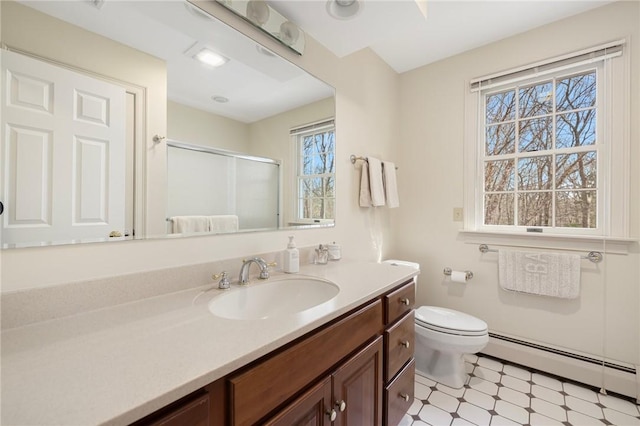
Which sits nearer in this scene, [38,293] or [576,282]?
[38,293]

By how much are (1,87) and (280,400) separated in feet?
3.40

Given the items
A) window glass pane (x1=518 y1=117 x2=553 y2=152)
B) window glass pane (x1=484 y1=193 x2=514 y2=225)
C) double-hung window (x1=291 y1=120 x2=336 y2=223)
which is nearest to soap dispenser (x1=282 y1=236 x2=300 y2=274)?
double-hung window (x1=291 y1=120 x2=336 y2=223)

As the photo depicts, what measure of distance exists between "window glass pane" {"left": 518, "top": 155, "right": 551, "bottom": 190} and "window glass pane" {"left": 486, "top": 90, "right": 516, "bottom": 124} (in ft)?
1.22

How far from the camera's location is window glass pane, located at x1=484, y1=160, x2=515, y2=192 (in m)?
2.07

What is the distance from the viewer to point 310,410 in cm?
77

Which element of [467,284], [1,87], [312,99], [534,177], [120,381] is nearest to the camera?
[120,381]

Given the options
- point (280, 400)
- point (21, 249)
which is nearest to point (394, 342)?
point (280, 400)

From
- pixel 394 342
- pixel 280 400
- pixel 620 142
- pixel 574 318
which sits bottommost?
pixel 574 318

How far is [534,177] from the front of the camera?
1.98 m

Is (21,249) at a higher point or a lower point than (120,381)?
higher

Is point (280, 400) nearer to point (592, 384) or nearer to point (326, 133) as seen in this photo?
point (326, 133)

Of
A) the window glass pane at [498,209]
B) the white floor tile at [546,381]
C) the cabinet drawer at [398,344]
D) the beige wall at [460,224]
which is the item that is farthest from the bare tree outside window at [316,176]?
the white floor tile at [546,381]

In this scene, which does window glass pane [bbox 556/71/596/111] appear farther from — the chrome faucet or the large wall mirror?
the chrome faucet

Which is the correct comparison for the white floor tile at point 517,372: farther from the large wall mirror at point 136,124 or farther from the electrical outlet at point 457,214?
the large wall mirror at point 136,124
